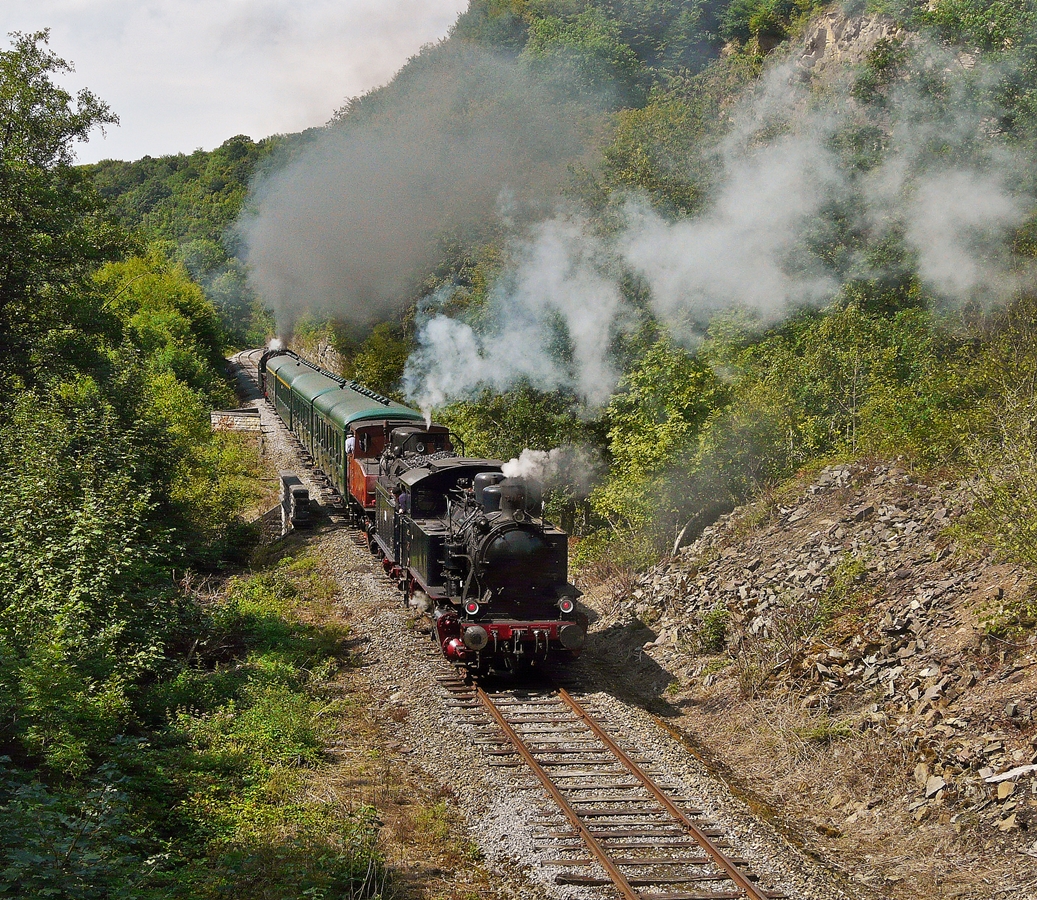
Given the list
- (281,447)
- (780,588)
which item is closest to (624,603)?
(780,588)

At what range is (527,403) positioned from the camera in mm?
22500

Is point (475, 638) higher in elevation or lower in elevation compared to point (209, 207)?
lower

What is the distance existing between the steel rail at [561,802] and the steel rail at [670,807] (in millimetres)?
910

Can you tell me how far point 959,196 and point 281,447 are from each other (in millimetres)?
24596

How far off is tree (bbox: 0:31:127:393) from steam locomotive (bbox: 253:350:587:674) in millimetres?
9112

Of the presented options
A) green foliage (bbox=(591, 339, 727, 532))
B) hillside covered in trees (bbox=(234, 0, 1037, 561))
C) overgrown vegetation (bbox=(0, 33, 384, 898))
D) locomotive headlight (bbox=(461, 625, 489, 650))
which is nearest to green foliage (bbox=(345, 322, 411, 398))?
hillside covered in trees (bbox=(234, 0, 1037, 561))

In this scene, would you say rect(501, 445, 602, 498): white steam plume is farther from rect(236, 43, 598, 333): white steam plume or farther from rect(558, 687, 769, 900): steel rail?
rect(236, 43, 598, 333): white steam plume

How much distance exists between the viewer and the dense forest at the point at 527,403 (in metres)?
8.91

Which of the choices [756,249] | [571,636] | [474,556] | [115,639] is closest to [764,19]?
[756,249]

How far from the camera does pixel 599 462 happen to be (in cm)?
2283

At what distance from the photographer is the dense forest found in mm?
8906

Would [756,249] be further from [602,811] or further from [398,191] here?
[398,191]

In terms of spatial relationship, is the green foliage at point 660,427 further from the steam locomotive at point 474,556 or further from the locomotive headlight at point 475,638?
the locomotive headlight at point 475,638

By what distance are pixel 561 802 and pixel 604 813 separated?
0.46 m
